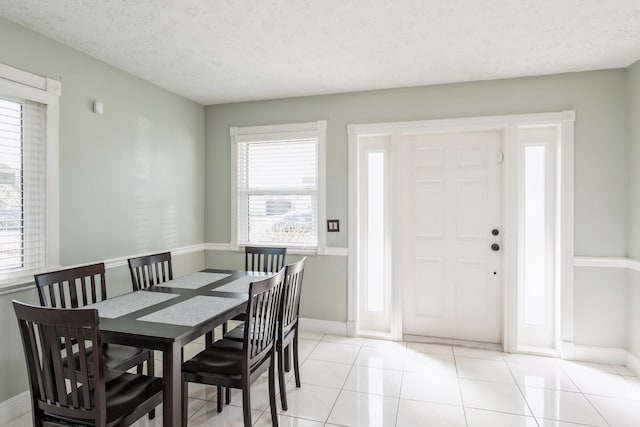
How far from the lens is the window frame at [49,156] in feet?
7.93

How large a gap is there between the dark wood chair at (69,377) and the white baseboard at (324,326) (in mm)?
2352

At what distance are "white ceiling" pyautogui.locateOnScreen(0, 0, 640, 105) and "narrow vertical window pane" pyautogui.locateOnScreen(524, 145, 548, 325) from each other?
2.75 ft

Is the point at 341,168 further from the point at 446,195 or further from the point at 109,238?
the point at 109,238

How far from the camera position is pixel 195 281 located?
2836 millimetres

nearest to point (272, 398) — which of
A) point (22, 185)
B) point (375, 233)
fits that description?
point (375, 233)

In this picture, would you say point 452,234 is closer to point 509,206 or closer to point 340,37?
point 509,206

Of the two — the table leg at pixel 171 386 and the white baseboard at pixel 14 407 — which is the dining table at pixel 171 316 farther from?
the white baseboard at pixel 14 407

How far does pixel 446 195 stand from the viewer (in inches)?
144

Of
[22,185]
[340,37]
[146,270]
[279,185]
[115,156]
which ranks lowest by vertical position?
[146,270]

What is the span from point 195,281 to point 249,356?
1.08 m

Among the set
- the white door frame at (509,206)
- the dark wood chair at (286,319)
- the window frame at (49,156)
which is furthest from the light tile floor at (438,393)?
the window frame at (49,156)

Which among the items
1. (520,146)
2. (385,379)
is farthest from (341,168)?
(385,379)

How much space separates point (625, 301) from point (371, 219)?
2.36 m

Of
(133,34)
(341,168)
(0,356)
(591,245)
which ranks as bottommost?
(0,356)
